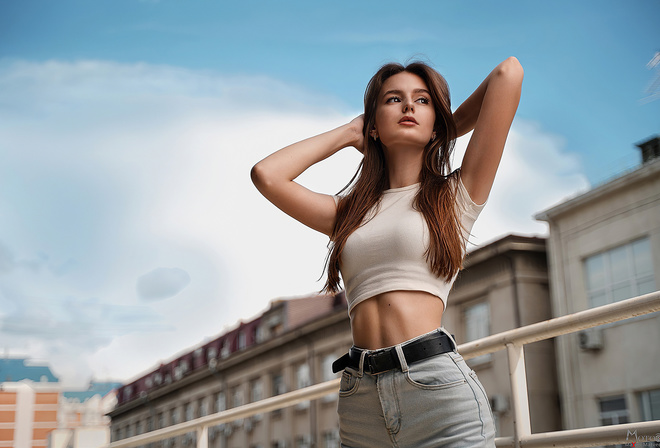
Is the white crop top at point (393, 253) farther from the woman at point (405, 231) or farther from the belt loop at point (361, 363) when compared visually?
the belt loop at point (361, 363)

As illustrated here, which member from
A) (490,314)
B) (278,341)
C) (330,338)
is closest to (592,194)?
(490,314)

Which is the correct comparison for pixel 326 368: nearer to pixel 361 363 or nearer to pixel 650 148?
pixel 650 148

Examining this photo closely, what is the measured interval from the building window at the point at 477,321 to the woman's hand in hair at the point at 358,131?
1814 cm

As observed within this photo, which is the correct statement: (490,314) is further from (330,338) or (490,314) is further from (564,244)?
(330,338)

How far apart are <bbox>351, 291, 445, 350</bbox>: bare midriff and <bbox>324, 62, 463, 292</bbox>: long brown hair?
0.07m

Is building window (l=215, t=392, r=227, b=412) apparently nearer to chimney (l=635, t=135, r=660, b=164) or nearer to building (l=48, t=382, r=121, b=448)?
building (l=48, t=382, r=121, b=448)

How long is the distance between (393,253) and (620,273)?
60.2 feet

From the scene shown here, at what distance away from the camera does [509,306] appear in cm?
1886

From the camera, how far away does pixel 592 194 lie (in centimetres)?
1948

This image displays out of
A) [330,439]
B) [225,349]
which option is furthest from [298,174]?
[225,349]

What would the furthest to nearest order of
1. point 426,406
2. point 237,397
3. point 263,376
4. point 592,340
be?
point 237,397
point 263,376
point 592,340
point 426,406

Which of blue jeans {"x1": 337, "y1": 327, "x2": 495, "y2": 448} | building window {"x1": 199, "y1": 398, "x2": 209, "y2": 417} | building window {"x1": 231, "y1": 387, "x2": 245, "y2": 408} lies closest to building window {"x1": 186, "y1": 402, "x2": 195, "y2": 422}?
building window {"x1": 199, "y1": 398, "x2": 209, "y2": 417}

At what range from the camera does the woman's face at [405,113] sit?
1.67 metres

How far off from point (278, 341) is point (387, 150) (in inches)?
1056
